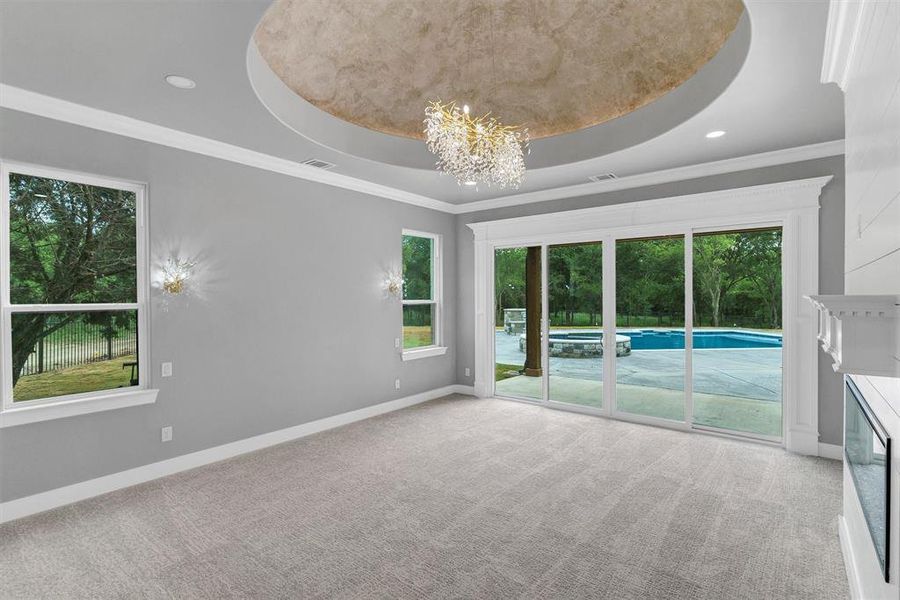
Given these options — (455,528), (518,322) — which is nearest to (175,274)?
(455,528)

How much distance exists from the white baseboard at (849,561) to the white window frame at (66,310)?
460 centimetres

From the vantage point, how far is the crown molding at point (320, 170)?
3135mm

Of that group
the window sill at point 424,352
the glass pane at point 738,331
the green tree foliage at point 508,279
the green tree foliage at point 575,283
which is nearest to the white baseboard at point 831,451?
the glass pane at point 738,331

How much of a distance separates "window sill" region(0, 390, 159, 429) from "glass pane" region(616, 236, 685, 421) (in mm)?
4817

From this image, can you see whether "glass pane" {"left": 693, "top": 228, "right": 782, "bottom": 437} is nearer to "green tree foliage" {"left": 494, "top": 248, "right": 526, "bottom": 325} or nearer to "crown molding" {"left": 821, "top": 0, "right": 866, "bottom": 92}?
"green tree foliage" {"left": 494, "top": 248, "right": 526, "bottom": 325}

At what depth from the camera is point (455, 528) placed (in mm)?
2910

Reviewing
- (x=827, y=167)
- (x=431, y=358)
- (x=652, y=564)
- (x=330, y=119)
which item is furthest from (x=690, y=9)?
(x=431, y=358)

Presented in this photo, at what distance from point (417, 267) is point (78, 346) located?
3.86 metres

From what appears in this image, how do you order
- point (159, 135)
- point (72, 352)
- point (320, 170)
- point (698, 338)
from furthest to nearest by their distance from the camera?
point (698, 338) → point (320, 170) → point (159, 135) → point (72, 352)

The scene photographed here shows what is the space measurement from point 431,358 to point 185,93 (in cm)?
432

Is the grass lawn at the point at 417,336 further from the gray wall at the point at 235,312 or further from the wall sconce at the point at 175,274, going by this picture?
the wall sconce at the point at 175,274

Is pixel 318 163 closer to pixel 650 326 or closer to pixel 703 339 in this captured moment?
pixel 650 326

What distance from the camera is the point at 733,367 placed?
475cm

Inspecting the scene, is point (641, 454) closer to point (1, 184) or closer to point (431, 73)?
point (431, 73)
